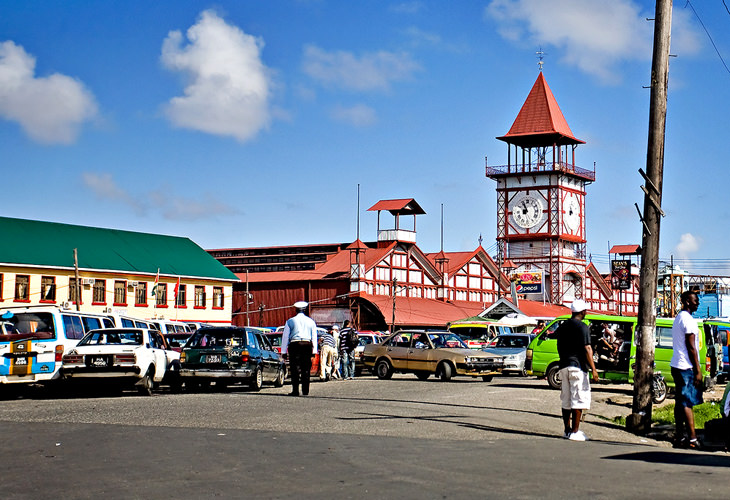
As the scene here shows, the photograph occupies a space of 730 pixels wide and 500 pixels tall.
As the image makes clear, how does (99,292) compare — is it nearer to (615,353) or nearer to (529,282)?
(615,353)

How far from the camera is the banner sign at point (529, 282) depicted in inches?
4114

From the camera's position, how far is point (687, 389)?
11727mm

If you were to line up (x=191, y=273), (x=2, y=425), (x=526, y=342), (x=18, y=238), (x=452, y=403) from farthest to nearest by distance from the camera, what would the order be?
(x=191, y=273) → (x=18, y=238) → (x=526, y=342) → (x=452, y=403) → (x=2, y=425)

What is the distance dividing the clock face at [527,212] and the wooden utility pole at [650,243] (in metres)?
94.0

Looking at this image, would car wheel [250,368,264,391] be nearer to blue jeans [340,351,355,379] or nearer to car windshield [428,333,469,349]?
blue jeans [340,351,355,379]

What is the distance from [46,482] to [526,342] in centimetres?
2649

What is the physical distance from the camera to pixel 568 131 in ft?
351

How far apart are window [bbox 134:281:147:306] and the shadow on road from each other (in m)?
58.0

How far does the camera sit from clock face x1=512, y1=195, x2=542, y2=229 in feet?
351

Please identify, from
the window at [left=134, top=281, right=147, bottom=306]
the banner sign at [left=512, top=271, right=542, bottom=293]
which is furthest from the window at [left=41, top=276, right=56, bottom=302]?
the banner sign at [left=512, top=271, right=542, bottom=293]

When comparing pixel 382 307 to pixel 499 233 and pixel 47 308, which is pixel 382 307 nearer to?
pixel 499 233

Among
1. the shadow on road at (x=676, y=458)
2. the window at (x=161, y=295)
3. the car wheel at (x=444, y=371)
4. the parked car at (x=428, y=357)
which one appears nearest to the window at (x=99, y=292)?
the window at (x=161, y=295)

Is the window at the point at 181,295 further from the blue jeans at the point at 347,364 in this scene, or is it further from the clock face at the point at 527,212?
the clock face at the point at 527,212

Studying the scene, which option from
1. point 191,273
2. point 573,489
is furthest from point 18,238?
point 573,489
